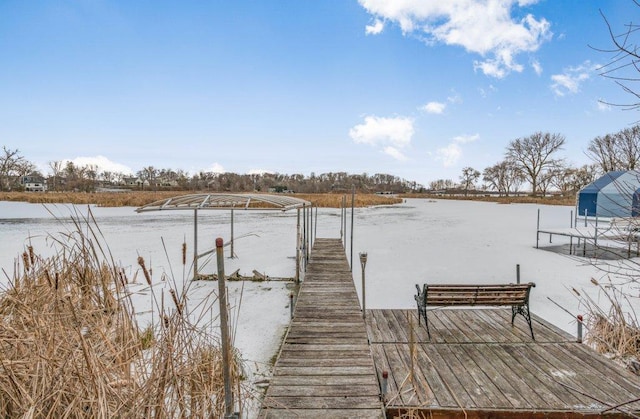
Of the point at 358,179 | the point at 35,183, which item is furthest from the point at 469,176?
the point at 35,183

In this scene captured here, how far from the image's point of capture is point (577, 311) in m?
4.59

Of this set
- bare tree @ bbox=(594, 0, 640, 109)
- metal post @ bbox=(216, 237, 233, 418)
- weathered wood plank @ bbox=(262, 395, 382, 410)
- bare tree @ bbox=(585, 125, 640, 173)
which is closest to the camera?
metal post @ bbox=(216, 237, 233, 418)

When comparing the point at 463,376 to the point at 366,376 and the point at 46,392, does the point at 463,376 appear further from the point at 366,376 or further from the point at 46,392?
the point at 46,392

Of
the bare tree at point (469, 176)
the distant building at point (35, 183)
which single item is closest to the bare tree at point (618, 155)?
the bare tree at point (469, 176)

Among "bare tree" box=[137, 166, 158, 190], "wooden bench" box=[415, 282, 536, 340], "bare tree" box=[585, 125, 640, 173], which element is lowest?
"wooden bench" box=[415, 282, 536, 340]

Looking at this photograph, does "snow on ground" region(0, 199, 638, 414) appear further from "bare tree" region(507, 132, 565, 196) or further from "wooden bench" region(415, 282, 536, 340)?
"bare tree" region(507, 132, 565, 196)

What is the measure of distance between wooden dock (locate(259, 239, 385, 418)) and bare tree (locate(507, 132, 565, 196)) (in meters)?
36.9

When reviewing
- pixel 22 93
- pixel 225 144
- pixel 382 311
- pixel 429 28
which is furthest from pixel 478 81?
pixel 225 144

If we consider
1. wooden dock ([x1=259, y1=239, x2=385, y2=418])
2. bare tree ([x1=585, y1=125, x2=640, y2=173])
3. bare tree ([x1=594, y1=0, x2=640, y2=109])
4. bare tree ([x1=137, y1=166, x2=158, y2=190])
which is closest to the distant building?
bare tree ([x1=137, y1=166, x2=158, y2=190])

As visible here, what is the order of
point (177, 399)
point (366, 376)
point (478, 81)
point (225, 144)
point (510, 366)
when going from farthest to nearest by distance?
1. point (225, 144)
2. point (478, 81)
3. point (510, 366)
4. point (366, 376)
5. point (177, 399)

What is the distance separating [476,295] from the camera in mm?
3541

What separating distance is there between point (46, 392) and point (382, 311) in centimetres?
360

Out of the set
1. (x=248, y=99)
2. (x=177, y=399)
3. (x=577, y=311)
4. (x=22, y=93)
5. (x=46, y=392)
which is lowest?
(x=577, y=311)

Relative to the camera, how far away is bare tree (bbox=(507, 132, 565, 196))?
104ft
